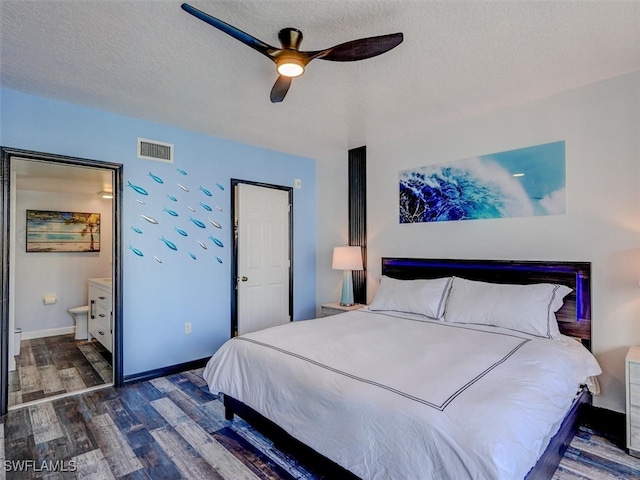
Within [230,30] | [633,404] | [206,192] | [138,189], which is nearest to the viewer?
[230,30]

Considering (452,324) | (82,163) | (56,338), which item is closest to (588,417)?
(452,324)

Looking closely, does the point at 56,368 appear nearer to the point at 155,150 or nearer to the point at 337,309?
the point at 155,150

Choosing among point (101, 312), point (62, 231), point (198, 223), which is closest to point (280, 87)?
point (198, 223)

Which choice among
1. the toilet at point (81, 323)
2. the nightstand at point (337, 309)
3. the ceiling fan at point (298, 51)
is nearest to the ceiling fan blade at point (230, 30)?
the ceiling fan at point (298, 51)

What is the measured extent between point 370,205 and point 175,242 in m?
2.25

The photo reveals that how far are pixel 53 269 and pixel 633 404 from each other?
6588 mm

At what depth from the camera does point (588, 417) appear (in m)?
2.62

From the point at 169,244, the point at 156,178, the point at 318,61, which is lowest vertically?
the point at 169,244

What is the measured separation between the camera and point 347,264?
4047 millimetres

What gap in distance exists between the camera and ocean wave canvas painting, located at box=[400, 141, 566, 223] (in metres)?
2.88

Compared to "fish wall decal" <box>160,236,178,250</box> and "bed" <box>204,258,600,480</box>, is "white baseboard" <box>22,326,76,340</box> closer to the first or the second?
"fish wall decal" <box>160,236,178,250</box>

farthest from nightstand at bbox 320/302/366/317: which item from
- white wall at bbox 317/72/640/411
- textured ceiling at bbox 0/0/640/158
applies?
textured ceiling at bbox 0/0/640/158

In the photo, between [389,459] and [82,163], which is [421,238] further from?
[82,163]

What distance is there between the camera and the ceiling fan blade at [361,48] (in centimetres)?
174
